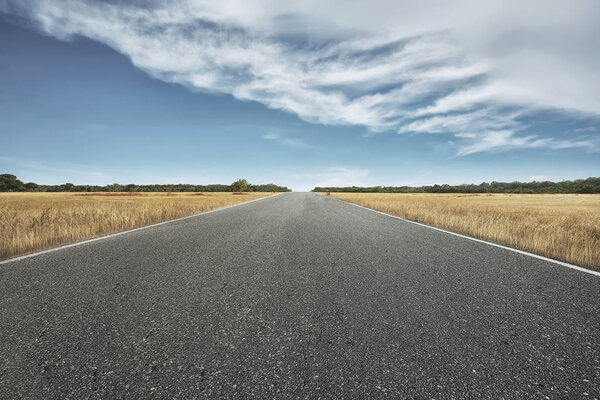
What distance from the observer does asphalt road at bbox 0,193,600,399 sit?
167cm


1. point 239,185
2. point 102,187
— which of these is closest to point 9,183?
point 102,187

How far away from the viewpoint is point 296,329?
2324mm

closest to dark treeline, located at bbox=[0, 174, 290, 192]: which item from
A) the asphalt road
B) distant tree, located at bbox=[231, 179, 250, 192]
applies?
distant tree, located at bbox=[231, 179, 250, 192]

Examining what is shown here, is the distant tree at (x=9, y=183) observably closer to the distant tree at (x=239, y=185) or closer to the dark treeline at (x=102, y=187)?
the dark treeline at (x=102, y=187)

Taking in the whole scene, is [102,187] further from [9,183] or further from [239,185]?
[239,185]

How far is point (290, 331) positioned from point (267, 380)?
0.61 meters

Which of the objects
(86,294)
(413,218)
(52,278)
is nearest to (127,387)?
(86,294)

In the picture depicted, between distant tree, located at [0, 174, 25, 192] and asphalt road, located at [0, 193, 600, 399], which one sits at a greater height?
distant tree, located at [0, 174, 25, 192]

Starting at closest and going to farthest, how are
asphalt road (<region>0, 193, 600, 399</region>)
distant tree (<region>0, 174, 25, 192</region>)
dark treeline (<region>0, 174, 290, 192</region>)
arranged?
asphalt road (<region>0, 193, 600, 399</region>) < distant tree (<region>0, 174, 25, 192</region>) < dark treeline (<region>0, 174, 290, 192</region>)

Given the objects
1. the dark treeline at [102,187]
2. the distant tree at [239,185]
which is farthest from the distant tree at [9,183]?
the distant tree at [239,185]

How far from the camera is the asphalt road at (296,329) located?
1.67 metres

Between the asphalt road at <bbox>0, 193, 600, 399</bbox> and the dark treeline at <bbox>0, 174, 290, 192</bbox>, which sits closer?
the asphalt road at <bbox>0, 193, 600, 399</bbox>

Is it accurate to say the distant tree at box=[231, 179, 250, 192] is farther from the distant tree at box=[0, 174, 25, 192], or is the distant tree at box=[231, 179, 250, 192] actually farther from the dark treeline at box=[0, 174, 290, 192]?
the distant tree at box=[0, 174, 25, 192]

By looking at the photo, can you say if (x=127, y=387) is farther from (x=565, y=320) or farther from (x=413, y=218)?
(x=413, y=218)
